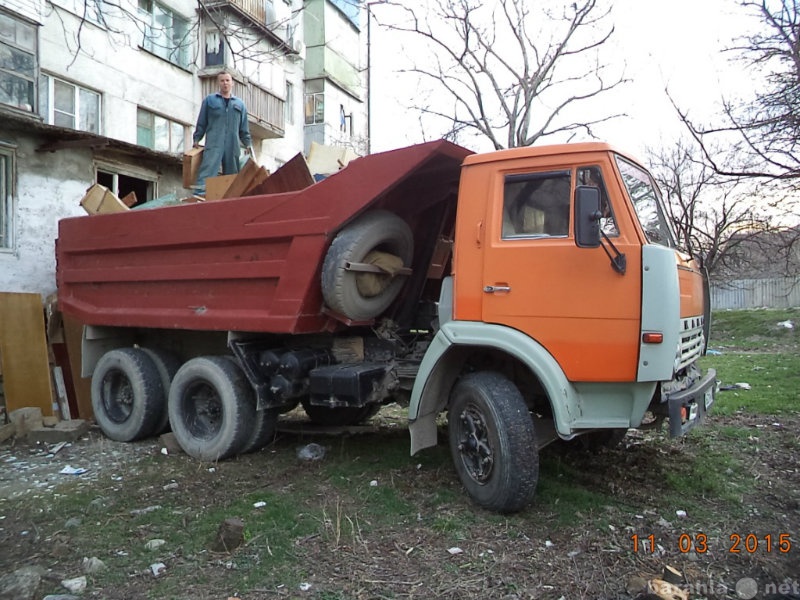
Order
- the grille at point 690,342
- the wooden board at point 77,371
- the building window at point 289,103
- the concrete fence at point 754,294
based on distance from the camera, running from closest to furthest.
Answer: the grille at point 690,342 < the wooden board at point 77,371 < the building window at point 289,103 < the concrete fence at point 754,294

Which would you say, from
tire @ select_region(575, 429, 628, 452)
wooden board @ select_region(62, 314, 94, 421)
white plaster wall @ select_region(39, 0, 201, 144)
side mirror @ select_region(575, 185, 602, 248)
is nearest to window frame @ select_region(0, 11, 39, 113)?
white plaster wall @ select_region(39, 0, 201, 144)

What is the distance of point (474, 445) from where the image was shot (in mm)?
3844

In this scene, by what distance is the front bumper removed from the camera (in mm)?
3461

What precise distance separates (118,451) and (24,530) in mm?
1901

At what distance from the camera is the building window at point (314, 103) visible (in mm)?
21266

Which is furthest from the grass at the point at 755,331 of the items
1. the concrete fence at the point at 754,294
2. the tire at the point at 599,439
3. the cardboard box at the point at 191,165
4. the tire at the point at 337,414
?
the cardboard box at the point at 191,165

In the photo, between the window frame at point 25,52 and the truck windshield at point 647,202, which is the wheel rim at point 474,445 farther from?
the window frame at point 25,52

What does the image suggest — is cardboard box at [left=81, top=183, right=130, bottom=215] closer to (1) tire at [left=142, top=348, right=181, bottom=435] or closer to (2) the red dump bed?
(2) the red dump bed

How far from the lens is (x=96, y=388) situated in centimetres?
614

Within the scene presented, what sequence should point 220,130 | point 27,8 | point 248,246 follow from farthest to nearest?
point 27,8 → point 220,130 → point 248,246

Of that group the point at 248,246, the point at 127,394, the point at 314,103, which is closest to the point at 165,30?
the point at 314,103

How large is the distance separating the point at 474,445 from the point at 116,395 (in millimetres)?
4113

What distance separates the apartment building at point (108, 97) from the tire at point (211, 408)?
2802 mm

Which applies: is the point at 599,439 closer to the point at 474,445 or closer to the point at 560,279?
the point at 474,445
